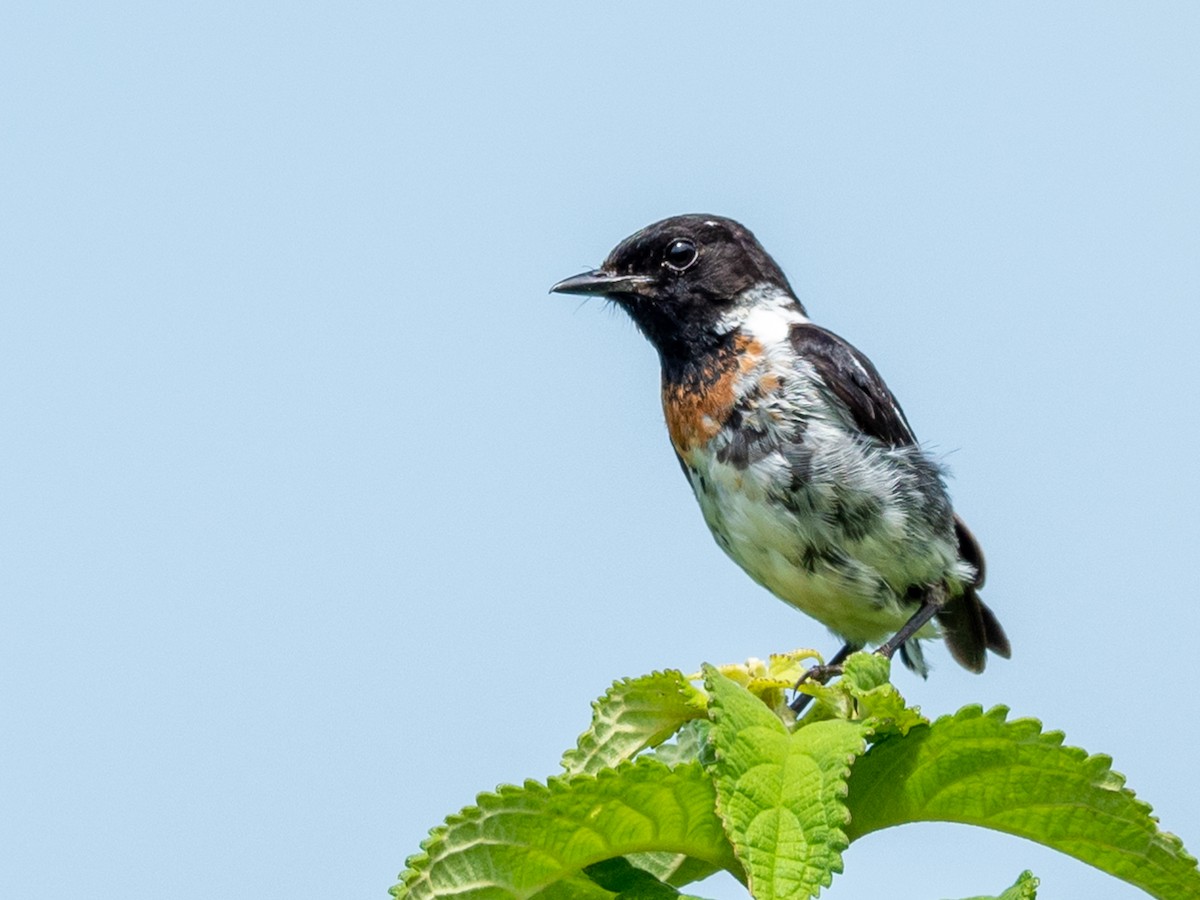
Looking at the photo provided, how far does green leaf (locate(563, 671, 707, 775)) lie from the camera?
9.51ft

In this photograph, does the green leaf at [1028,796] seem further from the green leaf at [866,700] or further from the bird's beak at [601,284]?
the bird's beak at [601,284]

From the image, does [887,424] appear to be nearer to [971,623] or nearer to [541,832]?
[971,623]

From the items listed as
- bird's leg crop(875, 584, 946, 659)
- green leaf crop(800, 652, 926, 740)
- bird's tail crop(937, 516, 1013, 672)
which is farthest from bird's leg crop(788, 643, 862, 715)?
bird's tail crop(937, 516, 1013, 672)

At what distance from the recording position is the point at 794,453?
571 centimetres

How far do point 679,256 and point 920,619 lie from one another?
5.86ft

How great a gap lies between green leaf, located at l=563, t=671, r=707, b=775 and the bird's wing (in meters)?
3.17

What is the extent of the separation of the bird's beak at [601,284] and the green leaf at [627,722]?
3.45m

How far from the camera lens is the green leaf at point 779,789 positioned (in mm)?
2371

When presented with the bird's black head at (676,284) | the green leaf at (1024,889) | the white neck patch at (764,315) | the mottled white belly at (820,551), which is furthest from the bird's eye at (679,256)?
the green leaf at (1024,889)

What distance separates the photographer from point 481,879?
2504 mm

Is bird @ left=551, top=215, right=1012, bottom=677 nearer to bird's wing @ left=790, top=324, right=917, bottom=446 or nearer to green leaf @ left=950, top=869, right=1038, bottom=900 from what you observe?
bird's wing @ left=790, top=324, right=917, bottom=446

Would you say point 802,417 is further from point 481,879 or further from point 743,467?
point 481,879

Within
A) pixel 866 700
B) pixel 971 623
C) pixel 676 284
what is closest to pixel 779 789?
pixel 866 700

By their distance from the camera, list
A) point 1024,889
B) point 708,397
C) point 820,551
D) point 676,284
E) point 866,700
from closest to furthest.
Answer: point 1024,889 → point 866,700 → point 820,551 → point 708,397 → point 676,284
